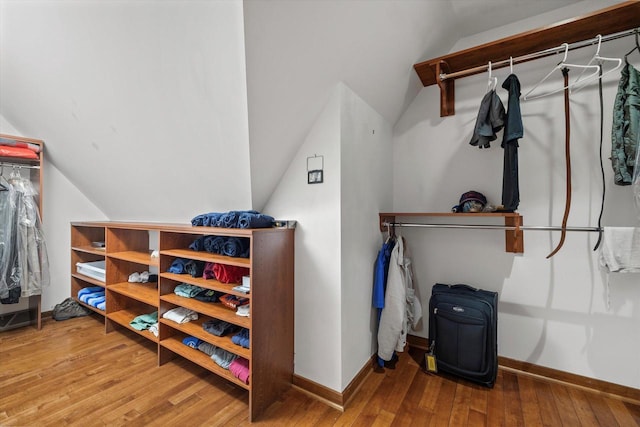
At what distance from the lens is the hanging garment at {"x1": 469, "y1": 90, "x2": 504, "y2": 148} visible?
1.73 meters

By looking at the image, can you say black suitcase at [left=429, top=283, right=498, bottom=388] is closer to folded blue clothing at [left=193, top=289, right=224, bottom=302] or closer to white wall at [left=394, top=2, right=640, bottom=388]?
white wall at [left=394, top=2, right=640, bottom=388]

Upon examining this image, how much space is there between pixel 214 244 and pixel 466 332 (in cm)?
188

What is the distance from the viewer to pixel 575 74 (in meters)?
1.81

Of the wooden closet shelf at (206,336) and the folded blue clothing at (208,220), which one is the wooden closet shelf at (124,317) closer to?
the wooden closet shelf at (206,336)

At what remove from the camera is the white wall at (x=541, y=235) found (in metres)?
1.72

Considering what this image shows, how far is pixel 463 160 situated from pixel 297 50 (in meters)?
1.59

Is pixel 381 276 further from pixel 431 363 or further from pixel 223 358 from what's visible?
pixel 223 358

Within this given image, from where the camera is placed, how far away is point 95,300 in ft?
9.05

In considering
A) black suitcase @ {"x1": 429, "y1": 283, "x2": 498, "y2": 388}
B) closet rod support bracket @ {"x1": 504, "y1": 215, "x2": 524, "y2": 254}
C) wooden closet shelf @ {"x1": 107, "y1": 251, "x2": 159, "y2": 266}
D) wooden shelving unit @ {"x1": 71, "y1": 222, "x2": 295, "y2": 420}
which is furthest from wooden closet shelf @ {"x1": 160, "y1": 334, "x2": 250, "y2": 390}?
closet rod support bracket @ {"x1": 504, "y1": 215, "x2": 524, "y2": 254}

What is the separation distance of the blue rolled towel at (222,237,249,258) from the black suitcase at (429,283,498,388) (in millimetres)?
1422

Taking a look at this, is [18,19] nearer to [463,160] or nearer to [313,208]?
[313,208]

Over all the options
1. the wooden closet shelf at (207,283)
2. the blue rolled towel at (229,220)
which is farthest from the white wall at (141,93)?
the wooden closet shelf at (207,283)

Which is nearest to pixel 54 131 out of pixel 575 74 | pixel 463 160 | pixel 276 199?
pixel 276 199

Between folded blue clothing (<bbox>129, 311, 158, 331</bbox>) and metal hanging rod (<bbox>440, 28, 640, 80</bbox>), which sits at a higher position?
metal hanging rod (<bbox>440, 28, 640, 80</bbox>)
